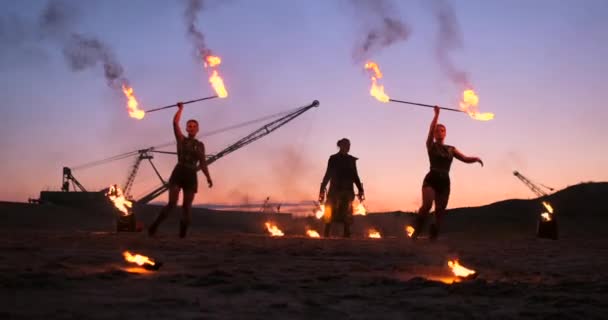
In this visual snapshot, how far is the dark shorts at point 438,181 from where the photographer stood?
11961mm

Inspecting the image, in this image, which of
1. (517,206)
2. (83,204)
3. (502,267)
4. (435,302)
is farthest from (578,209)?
(83,204)

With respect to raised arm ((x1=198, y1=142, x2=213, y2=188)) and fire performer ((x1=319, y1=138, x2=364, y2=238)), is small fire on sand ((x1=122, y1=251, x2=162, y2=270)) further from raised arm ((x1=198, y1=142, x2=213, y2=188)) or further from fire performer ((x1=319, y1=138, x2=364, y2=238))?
fire performer ((x1=319, y1=138, x2=364, y2=238))

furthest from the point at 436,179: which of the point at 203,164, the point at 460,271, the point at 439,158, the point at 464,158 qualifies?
the point at 460,271

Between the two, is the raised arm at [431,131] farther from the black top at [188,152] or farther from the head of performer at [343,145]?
the black top at [188,152]

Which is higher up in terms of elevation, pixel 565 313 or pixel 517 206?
pixel 517 206

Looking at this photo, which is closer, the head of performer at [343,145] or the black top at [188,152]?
the black top at [188,152]

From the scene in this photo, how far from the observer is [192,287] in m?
5.46

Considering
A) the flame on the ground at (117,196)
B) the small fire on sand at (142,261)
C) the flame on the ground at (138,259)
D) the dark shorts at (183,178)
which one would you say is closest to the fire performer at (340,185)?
the dark shorts at (183,178)

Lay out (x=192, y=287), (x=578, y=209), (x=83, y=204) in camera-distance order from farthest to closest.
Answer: (x=83, y=204) < (x=578, y=209) < (x=192, y=287)

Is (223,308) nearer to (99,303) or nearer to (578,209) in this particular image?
(99,303)

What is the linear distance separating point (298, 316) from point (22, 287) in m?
2.01

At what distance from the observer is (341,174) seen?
15.0 m

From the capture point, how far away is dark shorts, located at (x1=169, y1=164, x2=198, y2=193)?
11789 mm

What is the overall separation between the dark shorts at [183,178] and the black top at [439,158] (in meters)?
3.92
